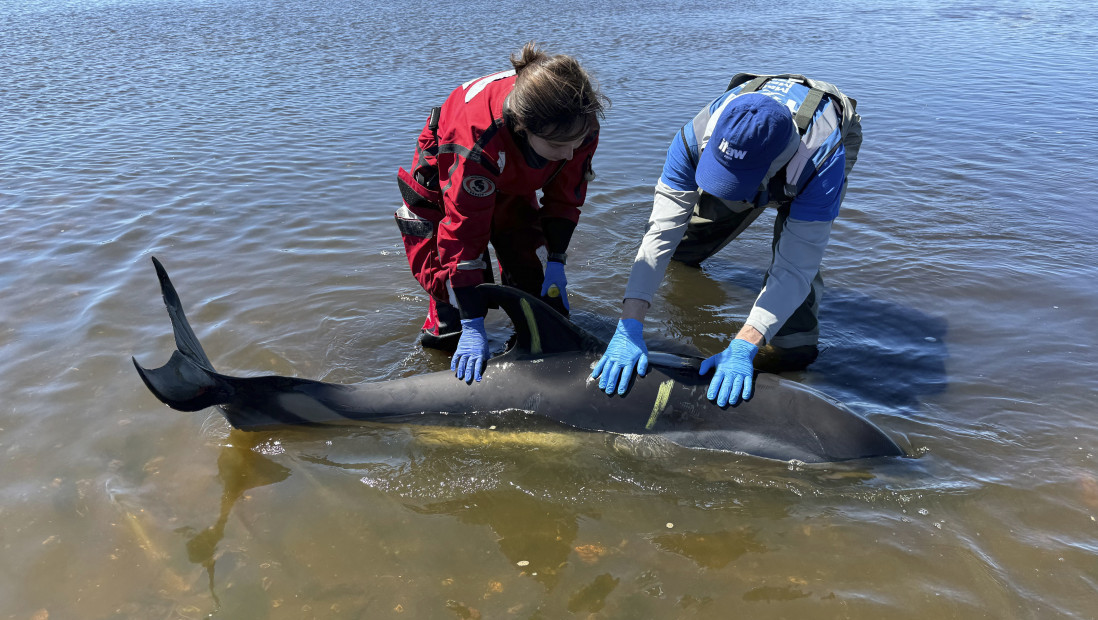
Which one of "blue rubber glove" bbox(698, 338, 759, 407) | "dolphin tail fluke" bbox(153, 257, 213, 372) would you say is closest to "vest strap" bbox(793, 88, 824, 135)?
"blue rubber glove" bbox(698, 338, 759, 407)

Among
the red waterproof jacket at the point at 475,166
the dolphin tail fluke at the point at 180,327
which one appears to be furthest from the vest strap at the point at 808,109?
the dolphin tail fluke at the point at 180,327

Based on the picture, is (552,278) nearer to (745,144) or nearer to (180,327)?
(745,144)

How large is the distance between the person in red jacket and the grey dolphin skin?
0.78 feet

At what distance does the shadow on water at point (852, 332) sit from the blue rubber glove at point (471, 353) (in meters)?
1.84

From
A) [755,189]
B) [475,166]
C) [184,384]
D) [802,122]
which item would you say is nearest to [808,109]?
[802,122]

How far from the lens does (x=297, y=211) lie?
24.6 feet

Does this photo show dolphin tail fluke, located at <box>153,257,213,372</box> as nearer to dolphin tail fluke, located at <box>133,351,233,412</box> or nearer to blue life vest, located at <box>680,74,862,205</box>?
dolphin tail fluke, located at <box>133,351,233,412</box>

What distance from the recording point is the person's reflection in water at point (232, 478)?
10.8 ft

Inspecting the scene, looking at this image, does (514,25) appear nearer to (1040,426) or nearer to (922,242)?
(922,242)

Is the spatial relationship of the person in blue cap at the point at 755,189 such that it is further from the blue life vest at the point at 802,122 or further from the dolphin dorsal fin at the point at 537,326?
the dolphin dorsal fin at the point at 537,326

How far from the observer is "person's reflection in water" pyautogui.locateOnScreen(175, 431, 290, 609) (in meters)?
3.29

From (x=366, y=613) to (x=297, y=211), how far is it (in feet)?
17.8

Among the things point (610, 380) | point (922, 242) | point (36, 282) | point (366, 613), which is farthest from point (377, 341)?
point (922, 242)

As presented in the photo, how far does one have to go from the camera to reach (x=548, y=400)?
13.2 ft
